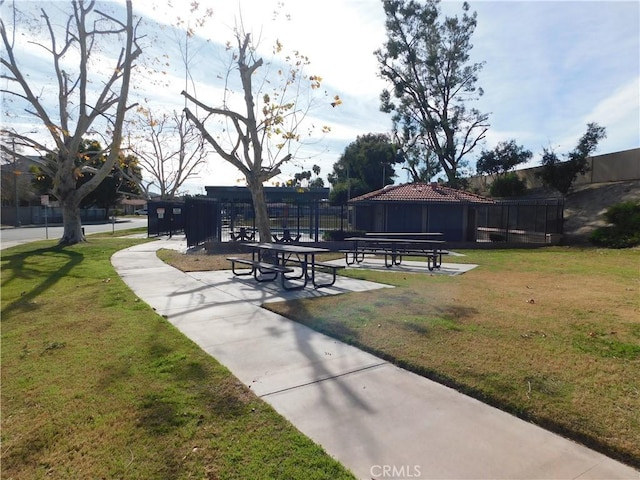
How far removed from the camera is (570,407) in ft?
10.5

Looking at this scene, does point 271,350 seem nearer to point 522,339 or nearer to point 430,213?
point 522,339

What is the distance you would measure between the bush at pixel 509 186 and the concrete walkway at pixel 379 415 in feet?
89.0

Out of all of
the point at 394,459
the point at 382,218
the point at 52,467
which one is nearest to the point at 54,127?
the point at 382,218

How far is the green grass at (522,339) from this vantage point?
3.17 meters

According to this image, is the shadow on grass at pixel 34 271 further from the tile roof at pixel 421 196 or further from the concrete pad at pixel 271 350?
the tile roof at pixel 421 196

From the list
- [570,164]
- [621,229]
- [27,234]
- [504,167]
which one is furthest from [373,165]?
[27,234]

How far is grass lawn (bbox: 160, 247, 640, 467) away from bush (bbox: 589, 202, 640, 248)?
10.5 m

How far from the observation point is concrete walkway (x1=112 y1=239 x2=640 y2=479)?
2.52m

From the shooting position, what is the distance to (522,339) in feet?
15.9

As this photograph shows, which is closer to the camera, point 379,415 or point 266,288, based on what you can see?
point 379,415

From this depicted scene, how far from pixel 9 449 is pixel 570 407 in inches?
162

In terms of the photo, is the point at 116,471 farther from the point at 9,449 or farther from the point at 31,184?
the point at 31,184

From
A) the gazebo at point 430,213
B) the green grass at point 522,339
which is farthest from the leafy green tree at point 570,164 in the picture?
the green grass at point 522,339

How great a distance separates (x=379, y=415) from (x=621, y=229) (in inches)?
794
